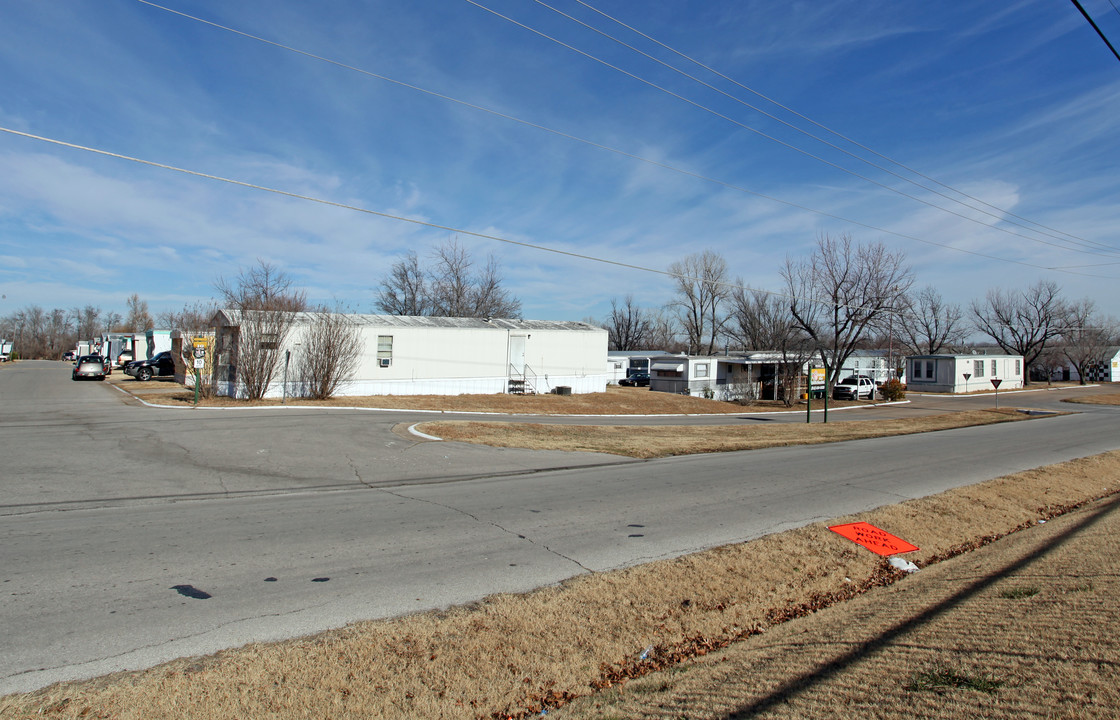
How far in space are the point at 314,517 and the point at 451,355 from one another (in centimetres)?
2605

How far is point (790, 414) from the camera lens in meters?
35.9

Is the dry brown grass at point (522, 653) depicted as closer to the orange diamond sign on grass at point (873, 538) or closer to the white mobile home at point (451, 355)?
the orange diamond sign on grass at point (873, 538)

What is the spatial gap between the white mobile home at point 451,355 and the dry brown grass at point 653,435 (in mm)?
12489

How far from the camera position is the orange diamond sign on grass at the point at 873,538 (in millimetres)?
7789

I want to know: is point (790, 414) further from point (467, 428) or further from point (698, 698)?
point (698, 698)

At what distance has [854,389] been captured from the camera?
161ft

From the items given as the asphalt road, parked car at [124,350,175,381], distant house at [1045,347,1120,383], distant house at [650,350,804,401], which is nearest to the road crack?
the asphalt road

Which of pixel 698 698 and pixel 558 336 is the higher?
pixel 558 336

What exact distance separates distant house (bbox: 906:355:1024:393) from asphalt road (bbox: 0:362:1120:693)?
47.9m

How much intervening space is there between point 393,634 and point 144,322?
126m

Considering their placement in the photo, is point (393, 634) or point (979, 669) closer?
point (979, 669)

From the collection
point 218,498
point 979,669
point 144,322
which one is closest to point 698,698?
point 979,669

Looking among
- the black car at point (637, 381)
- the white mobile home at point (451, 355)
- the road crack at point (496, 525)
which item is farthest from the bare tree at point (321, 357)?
the black car at point (637, 381)

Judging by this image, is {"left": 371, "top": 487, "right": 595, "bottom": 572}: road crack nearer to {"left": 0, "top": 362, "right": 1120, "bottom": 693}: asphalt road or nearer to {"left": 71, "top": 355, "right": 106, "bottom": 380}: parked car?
{"left": 0, "top": 362, "right": 1120, "bottom": 693}: asphalt road
